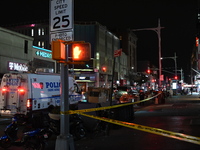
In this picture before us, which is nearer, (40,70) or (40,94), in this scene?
(40,94)

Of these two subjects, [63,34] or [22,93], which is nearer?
[63,34]

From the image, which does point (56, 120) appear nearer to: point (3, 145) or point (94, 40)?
point (3, 145)

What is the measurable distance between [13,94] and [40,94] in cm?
143

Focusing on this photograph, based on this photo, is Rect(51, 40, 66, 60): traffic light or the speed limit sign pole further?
the speed limit sign pole

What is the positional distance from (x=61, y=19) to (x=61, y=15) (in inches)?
4.4

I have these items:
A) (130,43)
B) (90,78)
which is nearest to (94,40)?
(90,78)

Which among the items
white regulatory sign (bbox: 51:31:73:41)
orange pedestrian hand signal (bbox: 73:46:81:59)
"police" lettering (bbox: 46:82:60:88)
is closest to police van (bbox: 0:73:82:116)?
"police" lettering (bbox: 46:82:60:88)

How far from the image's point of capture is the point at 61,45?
678 cm

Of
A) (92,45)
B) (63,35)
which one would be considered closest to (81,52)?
(63,35)

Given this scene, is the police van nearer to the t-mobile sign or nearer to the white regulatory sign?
the white regulatory sign

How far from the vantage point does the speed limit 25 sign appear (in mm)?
7184

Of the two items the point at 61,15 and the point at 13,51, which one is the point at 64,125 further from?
the point at 13,51

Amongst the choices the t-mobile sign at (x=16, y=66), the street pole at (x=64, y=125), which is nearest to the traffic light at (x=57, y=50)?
the street pole at (x=64, y=125)

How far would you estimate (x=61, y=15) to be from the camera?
731 centimetres
